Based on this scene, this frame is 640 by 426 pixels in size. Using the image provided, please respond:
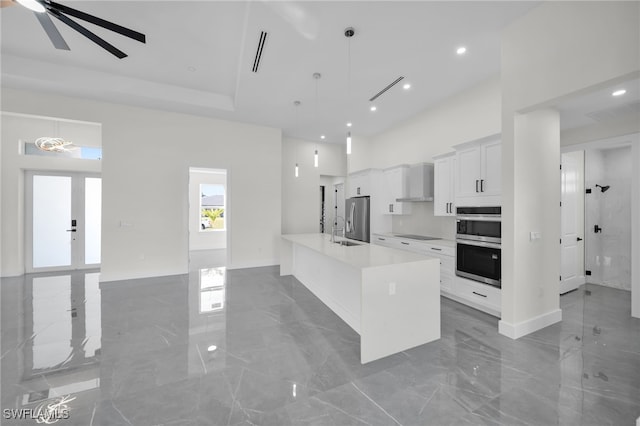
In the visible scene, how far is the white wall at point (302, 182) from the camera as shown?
23.1 feet

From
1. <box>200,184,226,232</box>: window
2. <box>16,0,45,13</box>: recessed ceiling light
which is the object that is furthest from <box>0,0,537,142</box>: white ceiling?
<box>200,184,226,232</box>: window

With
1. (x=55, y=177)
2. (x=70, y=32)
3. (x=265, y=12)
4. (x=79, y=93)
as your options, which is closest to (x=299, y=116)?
(x=265, y=12)

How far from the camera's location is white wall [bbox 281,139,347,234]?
7047mm

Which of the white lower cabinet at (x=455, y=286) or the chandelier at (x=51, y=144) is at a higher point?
the chandelier at (x=51, y=144)

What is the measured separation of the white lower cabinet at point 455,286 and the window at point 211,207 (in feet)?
22.6

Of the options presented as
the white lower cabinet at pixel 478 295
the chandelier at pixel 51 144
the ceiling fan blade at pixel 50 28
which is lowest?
the white lower cabinet at pixel 478 295

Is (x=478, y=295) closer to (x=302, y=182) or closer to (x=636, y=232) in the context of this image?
(x=636, y=232)

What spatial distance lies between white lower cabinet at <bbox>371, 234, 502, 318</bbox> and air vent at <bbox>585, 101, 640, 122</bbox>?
2.41 metres

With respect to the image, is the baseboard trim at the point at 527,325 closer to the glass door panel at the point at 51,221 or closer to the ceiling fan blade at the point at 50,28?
the ceiling fan blade at the point at 50,28

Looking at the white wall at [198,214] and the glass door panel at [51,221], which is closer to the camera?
the glass door panel at [51,221]

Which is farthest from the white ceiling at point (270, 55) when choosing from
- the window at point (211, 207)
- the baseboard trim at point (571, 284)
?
the window at point (211, 207)

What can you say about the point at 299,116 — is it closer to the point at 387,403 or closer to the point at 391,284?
the point at 391,284

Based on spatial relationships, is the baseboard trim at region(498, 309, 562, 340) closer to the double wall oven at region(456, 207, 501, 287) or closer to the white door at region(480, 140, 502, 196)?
the double wall oven at region(456, 207, 501, 287)

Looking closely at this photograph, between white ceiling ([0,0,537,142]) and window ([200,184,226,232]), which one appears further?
window ([200,184,226,232])
